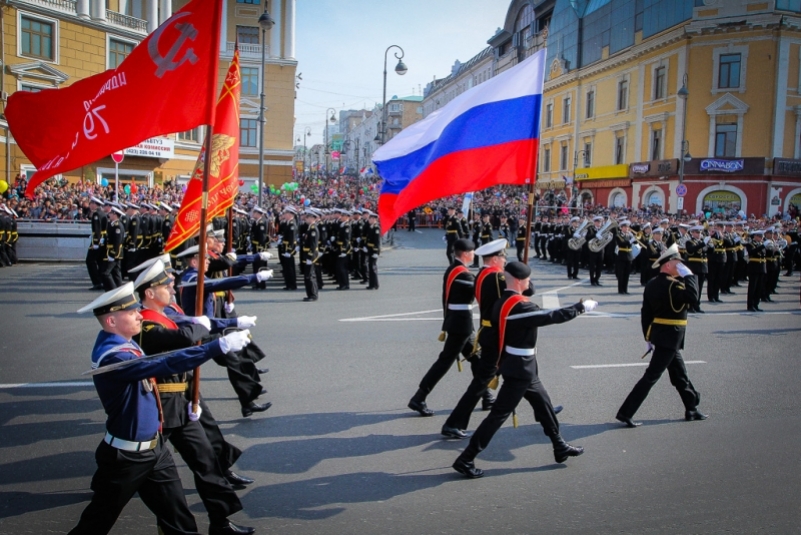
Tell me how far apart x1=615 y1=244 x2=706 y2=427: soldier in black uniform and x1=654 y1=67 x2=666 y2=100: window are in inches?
1484

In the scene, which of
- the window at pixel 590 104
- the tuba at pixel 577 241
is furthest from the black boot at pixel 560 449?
the window at pixel 590 104

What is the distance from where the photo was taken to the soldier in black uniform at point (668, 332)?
6480 millimetres

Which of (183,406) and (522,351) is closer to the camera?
(183,406)

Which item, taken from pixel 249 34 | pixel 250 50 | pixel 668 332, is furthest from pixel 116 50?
pixel 668 332

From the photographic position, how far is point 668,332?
261 inches

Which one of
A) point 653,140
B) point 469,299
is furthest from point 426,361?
point 653,140

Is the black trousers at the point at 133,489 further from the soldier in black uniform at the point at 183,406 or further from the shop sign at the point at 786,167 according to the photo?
the shop sign at the point at 786,167

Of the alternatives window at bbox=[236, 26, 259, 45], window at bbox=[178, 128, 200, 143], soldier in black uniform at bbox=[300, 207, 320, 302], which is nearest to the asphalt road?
soldier in black uniform at bbox=[300, 207, 320, 302]

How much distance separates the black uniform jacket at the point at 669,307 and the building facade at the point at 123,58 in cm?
1741

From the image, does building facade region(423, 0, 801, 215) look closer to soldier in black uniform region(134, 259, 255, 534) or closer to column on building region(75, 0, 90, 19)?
column on building region(75, 0, 90, 19)

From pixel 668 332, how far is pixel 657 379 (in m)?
0.50

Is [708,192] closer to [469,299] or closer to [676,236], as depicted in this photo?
[676,236]

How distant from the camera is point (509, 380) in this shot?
17.5 ft

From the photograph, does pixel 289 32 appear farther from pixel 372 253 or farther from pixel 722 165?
pixel 372 253
